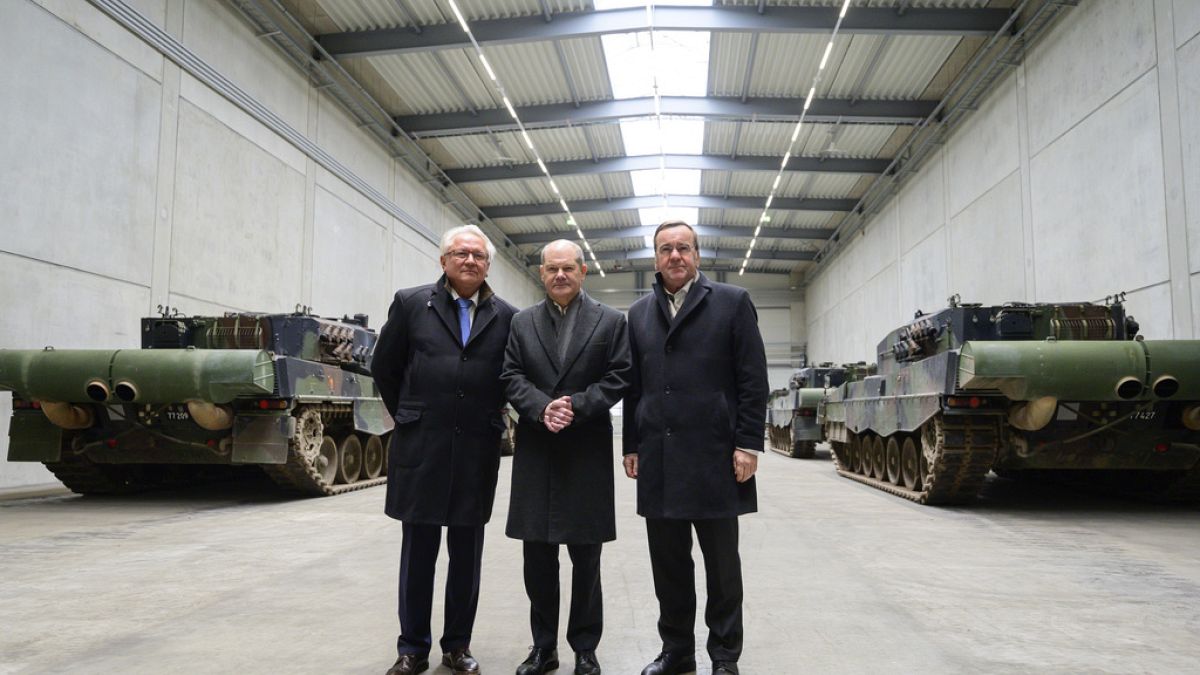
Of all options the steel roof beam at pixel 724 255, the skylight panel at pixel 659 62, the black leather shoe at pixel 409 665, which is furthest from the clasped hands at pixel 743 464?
the steel roof beam at pixel 724 255

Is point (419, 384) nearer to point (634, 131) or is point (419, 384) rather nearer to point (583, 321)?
point (583, 321)

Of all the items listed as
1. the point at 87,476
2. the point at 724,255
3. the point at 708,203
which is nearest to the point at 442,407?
the point at 87,476

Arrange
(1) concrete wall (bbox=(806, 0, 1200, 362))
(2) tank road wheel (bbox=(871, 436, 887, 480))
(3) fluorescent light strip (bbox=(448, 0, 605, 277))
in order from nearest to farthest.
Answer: (1) concrete wall (bbox=(806, 0, 1200, 362))
(2) tank road wheel (bbox=(871, 436, 887, 480))
(3) fluorescent light strip (bbox=(448, 0, 605, 277))

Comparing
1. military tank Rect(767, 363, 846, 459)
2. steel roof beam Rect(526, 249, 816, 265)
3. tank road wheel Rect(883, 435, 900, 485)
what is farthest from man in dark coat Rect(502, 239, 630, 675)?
steel roof beam Rect(526, 249, 816, 265)

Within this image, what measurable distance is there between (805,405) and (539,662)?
15964 millimetres

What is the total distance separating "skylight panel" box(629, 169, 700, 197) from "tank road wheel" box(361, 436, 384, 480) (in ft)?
46.7

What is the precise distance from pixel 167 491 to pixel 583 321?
909 centimetres

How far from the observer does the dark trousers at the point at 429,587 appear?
324 cm

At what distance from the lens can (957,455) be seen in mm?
8531

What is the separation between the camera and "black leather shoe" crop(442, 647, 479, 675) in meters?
3.16

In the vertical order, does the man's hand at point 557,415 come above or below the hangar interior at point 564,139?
below

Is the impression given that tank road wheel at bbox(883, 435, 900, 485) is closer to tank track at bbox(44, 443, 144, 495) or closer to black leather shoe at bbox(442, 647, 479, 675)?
black leather shoe at bbox(442, 647, 479, 675)

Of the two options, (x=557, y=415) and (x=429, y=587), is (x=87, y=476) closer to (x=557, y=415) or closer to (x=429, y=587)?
(x=429, y=587)

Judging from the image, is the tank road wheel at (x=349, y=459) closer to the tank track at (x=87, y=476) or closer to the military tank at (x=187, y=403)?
the military tank at (x=187, y=403)
